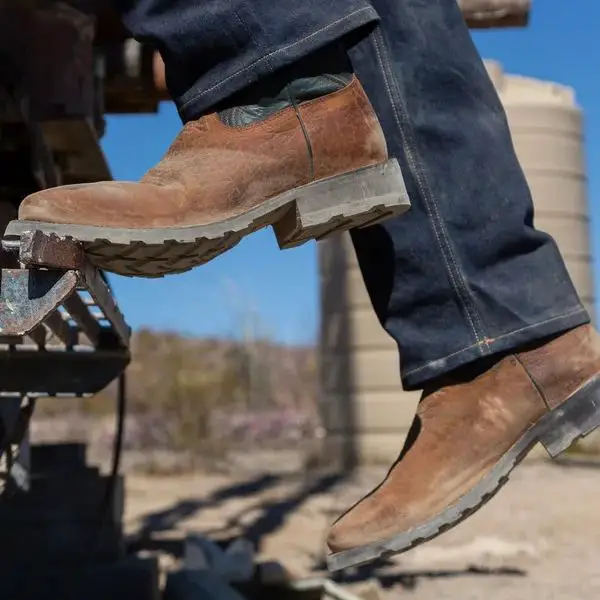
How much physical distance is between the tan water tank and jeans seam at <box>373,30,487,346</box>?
4.66 meters

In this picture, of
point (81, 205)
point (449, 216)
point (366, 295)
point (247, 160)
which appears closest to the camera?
point (81, 205)

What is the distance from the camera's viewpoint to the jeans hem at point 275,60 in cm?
97

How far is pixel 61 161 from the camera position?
186cm

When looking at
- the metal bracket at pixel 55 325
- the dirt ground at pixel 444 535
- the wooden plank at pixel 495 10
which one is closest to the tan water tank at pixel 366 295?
the dirt ground at pixel 444 535

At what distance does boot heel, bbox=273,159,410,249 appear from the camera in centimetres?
99

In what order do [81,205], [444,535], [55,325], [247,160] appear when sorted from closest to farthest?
[81,205], [247,160], [55,325], [444,535]

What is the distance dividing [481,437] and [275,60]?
1.72 feet

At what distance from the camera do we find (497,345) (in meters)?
1.09

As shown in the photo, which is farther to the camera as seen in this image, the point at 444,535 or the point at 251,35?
the point at 444,535

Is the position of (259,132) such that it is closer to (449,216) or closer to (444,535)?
(449,216)

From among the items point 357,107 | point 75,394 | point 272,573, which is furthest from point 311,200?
point 272,573

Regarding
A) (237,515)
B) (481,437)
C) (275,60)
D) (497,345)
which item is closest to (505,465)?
(481,437)

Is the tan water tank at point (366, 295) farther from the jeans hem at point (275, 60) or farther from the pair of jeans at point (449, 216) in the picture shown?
the jeans hem at point (275, 60)

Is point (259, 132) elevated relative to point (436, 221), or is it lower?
elevated
